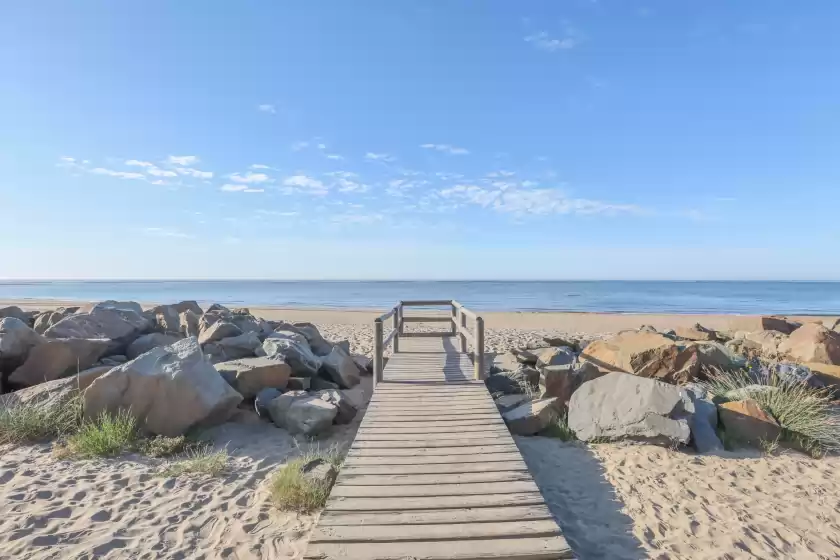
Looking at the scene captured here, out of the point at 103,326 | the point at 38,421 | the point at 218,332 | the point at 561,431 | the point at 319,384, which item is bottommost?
the point at 561,431

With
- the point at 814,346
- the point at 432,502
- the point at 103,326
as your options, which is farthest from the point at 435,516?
the point at 814,346

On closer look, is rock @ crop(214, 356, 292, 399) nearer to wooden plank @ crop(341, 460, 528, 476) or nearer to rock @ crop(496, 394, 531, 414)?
wooden plank @ crop(341, 460, 528, 476)

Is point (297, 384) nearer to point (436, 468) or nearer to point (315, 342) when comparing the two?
point (315, 342)

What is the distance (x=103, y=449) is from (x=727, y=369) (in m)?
10.1

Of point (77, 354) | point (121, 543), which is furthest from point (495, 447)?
point (77, 354)

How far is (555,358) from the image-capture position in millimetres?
9789

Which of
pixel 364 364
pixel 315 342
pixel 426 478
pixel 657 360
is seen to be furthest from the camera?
pixel 364 364

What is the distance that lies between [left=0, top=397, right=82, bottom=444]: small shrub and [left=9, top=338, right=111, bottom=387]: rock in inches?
41.7

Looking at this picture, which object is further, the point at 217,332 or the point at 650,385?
the point at 217,332

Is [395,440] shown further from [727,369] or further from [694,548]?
[727,369]

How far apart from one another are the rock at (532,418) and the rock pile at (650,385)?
14 mm

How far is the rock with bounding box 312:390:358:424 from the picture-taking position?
7484mm

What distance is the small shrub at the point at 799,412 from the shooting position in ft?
21.7

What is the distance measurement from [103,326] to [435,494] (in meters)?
8.30
